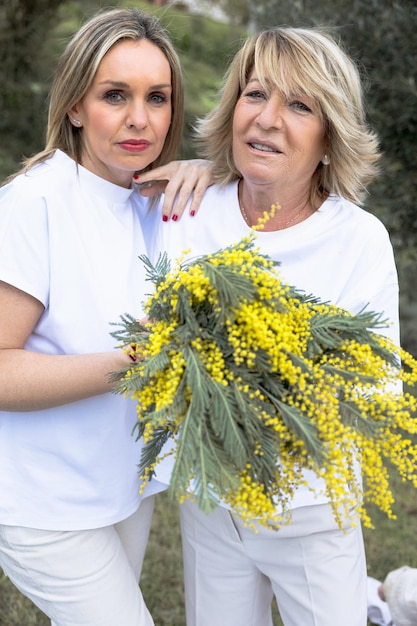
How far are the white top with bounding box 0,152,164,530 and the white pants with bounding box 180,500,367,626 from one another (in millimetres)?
384

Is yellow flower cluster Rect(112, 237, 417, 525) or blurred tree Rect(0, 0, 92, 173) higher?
blurred tree Rect(0, 0, 92, 173)

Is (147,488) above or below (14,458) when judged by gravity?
below

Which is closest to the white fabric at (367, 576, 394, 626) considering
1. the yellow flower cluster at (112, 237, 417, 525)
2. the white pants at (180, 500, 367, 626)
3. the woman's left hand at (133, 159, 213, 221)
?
the white pants at (180, 500, 367, 626)

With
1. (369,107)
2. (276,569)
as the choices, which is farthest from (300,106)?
(369,107)

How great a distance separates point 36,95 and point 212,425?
837cm

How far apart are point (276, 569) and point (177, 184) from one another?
140 centimetres

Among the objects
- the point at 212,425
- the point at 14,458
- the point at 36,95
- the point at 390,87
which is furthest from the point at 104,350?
the point at 36,95

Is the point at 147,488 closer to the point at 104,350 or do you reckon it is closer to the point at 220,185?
the point at 104,350

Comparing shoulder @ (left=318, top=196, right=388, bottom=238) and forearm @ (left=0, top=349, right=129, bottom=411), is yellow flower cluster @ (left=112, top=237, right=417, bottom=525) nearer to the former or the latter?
forearm @ (left=0, top=349, right=129, bottom=411)

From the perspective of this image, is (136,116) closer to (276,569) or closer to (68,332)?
(68,332)

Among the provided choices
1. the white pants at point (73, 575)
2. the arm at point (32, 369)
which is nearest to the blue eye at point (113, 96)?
the arm at point (32, 369)

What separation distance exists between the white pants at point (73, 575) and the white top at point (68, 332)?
6cm

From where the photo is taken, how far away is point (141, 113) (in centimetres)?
246

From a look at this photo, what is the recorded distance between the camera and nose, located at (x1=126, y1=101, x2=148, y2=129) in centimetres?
244
